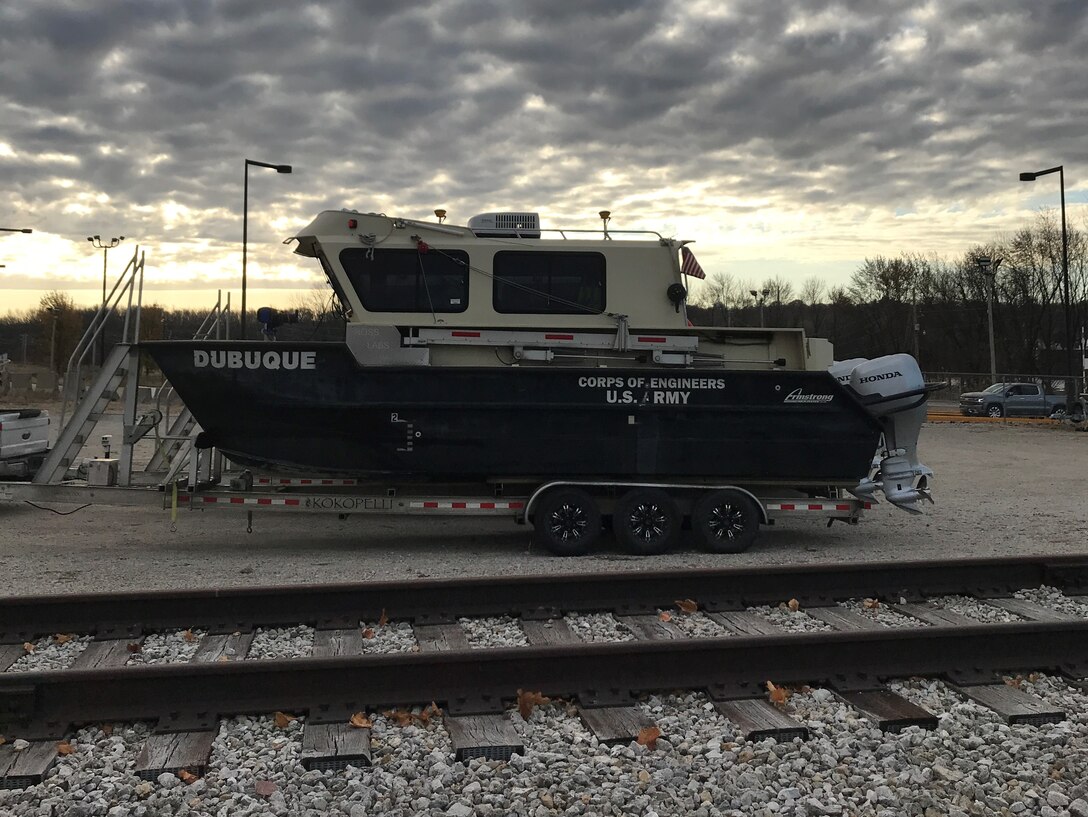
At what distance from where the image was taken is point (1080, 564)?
738 cm

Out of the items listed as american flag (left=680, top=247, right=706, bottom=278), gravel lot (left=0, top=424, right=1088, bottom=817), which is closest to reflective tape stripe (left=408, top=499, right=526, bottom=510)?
gravel lot (left=0, top=424, right=1088, bottom=817)

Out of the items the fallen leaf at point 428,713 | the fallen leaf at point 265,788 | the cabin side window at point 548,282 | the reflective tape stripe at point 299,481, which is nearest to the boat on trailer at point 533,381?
the cabin side window at point 548,282

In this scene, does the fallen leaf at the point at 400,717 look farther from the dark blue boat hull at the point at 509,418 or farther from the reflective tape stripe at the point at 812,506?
the reflective tape stripe at the point at 812,506

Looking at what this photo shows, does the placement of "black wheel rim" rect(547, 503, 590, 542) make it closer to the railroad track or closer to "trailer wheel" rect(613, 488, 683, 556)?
"trailer wheel" rect(613, 488, 683, 556)

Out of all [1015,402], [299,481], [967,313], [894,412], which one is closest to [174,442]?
[299,481]

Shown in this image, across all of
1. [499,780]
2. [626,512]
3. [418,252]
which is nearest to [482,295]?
[418,252]

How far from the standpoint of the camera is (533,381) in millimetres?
8883

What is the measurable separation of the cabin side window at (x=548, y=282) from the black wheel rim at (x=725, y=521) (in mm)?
2454

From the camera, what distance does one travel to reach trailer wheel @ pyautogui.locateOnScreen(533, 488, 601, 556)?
29.5 ft

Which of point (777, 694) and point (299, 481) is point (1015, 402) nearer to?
point (299, 481)

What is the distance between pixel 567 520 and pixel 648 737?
16.1 ft

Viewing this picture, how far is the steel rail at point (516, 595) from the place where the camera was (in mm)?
6004

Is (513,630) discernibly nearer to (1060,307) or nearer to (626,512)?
(626,512)

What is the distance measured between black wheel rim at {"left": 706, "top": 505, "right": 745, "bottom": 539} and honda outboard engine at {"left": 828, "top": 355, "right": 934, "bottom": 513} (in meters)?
1.36
